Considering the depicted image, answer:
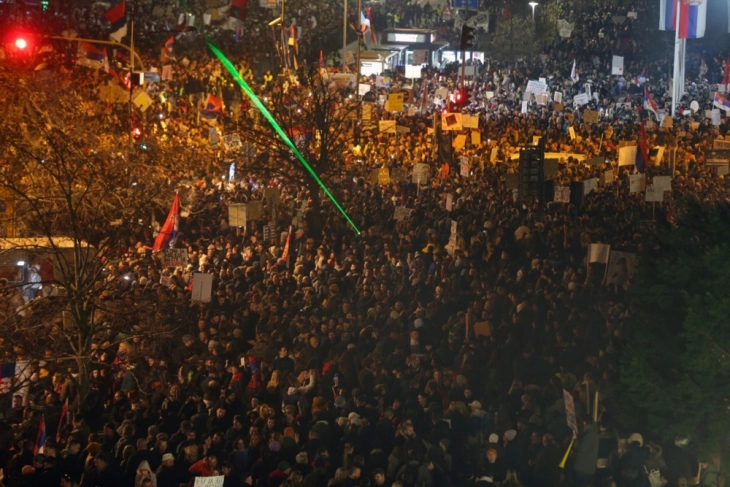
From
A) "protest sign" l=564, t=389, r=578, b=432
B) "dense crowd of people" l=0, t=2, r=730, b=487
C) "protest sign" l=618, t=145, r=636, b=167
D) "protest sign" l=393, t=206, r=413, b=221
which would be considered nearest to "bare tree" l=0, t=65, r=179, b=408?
"dense crowd of people" l=0, t=2, r=730, b=487

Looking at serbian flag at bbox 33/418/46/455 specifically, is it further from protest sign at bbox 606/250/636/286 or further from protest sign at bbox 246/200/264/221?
protest sign at bbox 246/200/264/221

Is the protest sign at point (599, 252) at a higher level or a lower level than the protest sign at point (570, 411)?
higher

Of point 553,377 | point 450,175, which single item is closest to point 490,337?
point 553,377

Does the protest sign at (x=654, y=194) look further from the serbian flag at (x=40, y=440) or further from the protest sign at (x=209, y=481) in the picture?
the serbian flag at (x=40, y=440)

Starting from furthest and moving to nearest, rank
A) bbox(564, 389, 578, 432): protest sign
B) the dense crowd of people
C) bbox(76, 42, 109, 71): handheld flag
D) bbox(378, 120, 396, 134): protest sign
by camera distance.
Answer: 1. bbox(76, 42, 109, 71): handheld flag
2. bbox(378, 120, 396, 134): protest sign
3. the dense crowd of people
4. bbox(564, 389, 578, 432): protest sign

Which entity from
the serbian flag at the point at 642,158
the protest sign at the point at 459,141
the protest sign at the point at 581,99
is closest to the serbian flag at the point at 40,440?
the serbian flag at the point at 642,158

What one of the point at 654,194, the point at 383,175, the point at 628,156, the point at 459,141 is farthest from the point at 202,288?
the point at 459,141

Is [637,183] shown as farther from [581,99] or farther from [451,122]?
[581,99]
